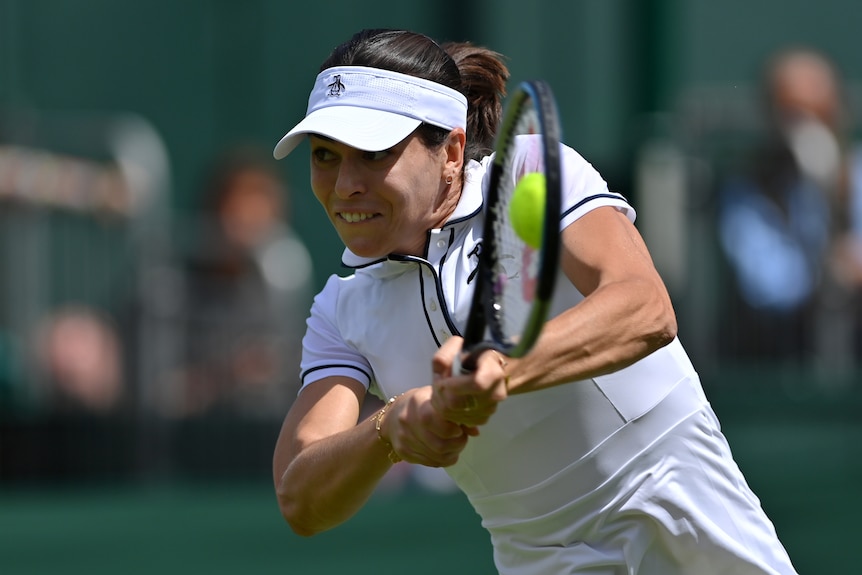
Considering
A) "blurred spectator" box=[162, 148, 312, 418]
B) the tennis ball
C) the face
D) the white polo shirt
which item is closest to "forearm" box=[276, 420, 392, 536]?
the white polo shirt

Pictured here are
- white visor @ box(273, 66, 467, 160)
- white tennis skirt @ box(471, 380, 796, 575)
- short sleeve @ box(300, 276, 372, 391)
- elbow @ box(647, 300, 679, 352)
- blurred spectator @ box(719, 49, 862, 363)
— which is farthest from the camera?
blurred spectator @ box(719, 49, 862, 363)

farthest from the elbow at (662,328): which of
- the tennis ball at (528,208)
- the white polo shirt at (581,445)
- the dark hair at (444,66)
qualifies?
the dark hair at (444,66)

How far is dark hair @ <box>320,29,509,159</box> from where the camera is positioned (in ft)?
10.00

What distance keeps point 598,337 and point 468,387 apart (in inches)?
10.8

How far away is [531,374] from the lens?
2.53 metres

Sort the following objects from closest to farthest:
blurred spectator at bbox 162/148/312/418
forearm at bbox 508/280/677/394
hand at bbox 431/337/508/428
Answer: hand at bbox 431/337/508/428
forearm at bbox 508/280/677/394
blurred spectator at bbox 162/148/312/418

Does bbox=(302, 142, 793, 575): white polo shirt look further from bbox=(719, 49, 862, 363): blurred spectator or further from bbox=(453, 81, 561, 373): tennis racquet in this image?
bbox=(719, 49, 862, 363): blurred spectator

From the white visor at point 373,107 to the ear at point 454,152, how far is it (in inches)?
0.9

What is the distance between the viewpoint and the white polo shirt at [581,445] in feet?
10.2

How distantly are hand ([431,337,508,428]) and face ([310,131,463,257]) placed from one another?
512mm

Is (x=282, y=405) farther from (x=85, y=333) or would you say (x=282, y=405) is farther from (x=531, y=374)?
(x=531, y=374)

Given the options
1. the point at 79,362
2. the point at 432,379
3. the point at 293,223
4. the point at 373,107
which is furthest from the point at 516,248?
the point at 293,223

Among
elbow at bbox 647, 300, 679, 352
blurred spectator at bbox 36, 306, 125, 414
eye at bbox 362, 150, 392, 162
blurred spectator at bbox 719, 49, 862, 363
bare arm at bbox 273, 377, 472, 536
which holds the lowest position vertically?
blurred spectator at bbox 36, 306, 125, 414

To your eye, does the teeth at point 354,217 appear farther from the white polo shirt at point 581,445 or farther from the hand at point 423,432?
the hand at point 423,432
